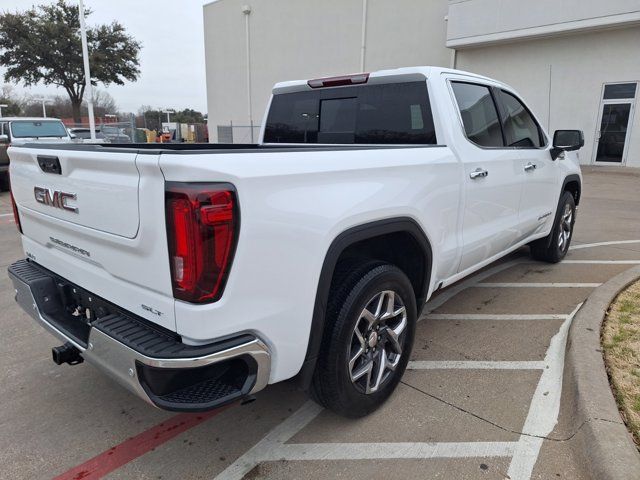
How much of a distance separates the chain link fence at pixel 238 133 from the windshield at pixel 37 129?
14.0 metres

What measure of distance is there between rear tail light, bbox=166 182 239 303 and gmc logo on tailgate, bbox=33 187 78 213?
804 mm

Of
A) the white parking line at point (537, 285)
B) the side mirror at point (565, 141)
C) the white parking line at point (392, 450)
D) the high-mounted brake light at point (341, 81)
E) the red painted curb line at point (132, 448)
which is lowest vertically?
the red painted curb line at point (132, 448)

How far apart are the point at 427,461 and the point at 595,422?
899 millimetres

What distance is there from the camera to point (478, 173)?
11.0ft

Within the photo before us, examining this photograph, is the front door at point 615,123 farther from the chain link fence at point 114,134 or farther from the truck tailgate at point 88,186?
the chain link fence at point 114,134

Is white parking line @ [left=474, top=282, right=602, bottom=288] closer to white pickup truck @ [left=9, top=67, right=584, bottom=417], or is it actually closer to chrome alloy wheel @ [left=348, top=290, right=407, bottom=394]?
white pickup truck @ [left=9, top=67, right=584, bottom=417]

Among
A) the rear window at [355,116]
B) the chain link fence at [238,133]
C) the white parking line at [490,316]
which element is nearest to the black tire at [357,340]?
the rear window at [355,116]

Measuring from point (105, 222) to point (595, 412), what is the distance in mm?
2644

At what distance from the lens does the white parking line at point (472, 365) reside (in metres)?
3.27

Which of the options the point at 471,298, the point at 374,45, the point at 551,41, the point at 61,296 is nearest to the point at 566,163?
the point at 471,298

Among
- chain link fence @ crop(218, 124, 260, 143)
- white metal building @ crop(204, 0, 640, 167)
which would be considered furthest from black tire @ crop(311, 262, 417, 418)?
chain link fence @ crop(218, 124, 260, 143)

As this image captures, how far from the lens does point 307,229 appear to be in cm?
208

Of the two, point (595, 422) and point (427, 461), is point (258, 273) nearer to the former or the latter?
point (427, 461)

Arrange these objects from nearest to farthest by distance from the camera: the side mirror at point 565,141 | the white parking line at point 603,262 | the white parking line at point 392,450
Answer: the white parking line at point 392,450 → the side mirror at point 565,141 → the white parking line at point 603,262
